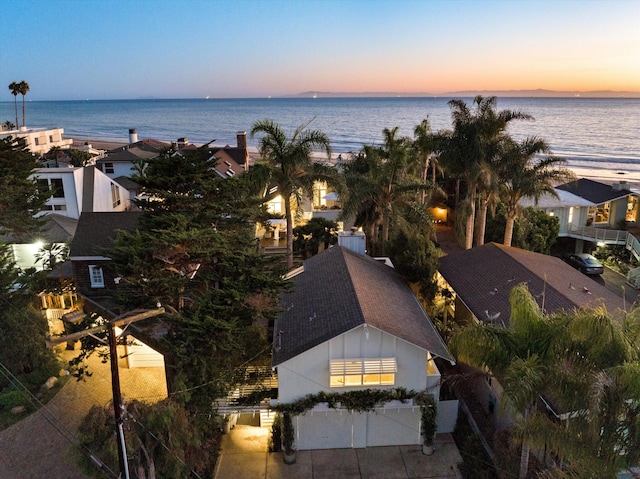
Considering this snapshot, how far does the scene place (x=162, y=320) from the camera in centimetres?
1600

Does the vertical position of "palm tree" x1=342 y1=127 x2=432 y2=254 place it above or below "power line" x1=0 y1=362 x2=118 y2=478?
above

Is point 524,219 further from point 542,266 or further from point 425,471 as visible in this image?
point 425,471

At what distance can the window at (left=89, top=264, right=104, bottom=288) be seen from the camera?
21156 millimetres

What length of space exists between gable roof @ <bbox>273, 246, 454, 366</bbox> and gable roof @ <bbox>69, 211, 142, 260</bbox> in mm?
8042

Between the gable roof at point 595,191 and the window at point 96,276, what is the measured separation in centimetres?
3110

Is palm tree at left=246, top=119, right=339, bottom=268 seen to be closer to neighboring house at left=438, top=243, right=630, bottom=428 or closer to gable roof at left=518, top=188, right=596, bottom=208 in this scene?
neighboring house at left=438, top=243, right=630, bottom=428

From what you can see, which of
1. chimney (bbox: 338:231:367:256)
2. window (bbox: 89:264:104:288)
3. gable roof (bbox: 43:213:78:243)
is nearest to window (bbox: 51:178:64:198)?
gable roof (bbox: 43:213:78:243)

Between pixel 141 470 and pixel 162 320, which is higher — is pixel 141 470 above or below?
below

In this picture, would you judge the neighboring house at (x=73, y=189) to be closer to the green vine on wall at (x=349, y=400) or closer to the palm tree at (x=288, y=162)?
the palm tree at (x=288, y=162)

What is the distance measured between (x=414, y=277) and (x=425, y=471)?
990 cm

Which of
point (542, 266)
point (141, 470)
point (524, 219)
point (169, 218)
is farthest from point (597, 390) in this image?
point (524, 219)

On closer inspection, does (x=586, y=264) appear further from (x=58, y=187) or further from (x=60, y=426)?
(x=58, y=187)

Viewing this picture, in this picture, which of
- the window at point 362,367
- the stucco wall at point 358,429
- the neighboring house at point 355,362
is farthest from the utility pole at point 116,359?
the window at point 362,367

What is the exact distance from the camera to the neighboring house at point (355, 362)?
1523 cm
